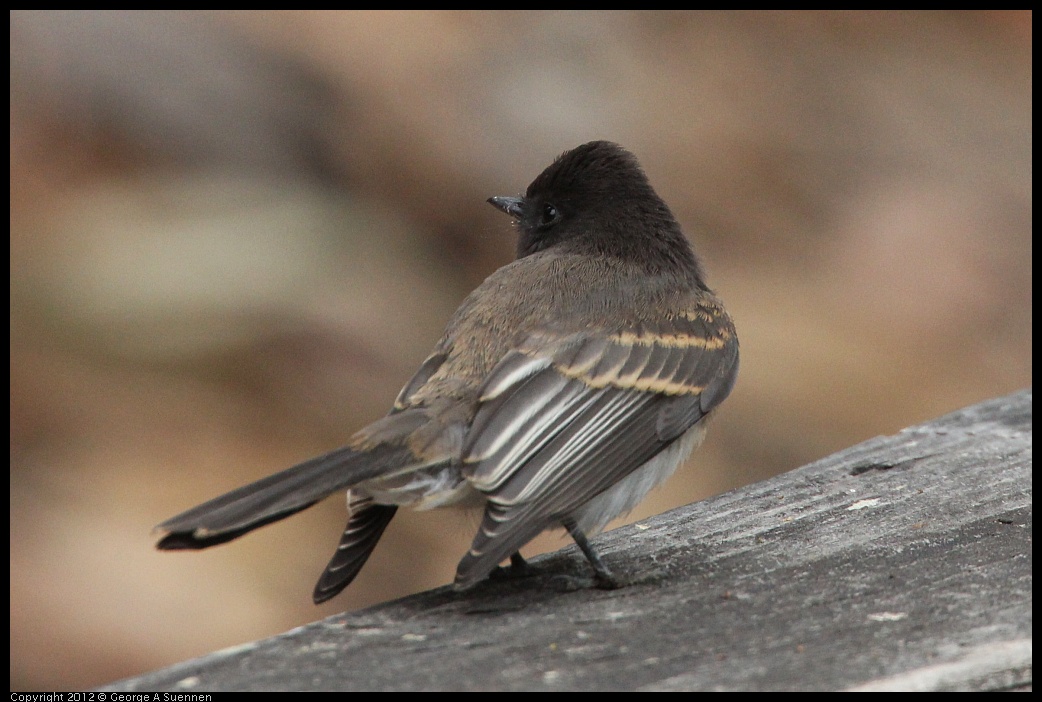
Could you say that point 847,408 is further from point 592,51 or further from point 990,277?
point 592,51

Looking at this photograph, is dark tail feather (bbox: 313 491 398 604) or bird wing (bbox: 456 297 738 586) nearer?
bird wing (bbox: 456 297 738 586)

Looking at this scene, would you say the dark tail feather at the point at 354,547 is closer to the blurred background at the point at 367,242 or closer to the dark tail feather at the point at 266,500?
the dark tail feather at the point at 266,500

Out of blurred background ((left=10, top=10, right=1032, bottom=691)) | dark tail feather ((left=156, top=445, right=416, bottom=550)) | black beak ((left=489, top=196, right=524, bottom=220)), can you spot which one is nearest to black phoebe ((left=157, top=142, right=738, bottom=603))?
dark tail feather ((left=156, top=445, right=416, bottom=550))

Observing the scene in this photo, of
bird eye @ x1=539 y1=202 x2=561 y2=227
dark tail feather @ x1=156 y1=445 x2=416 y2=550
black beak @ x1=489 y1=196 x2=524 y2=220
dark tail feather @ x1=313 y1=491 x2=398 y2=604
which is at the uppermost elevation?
black beak @ x1=489 y1=196 x2=524 y2=220

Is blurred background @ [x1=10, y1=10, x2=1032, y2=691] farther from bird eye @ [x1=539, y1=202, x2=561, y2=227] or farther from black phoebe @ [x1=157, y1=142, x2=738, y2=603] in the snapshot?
black phoebe @ [x1=157, y1=142, x2=738, y2=603]

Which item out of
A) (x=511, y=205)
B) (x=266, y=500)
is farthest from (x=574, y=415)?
(x=511, y=205)
